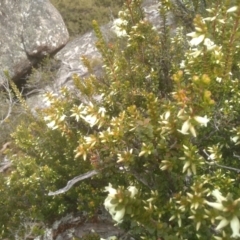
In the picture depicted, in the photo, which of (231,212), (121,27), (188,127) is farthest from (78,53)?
(231,212)

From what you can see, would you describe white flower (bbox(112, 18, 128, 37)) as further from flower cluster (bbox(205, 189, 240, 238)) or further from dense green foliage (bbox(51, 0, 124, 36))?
dense green foliage (bbox(51, 0, 124, 36))

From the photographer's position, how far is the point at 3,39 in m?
10.4

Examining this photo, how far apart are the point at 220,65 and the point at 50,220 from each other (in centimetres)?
264

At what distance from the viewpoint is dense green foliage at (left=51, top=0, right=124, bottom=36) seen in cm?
1298

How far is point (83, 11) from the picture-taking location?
13219 millimetres

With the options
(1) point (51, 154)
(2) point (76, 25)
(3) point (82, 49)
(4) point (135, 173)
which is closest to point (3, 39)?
(3) point (82, 49)

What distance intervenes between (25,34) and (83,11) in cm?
332

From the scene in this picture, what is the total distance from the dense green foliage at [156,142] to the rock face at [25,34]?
722cm

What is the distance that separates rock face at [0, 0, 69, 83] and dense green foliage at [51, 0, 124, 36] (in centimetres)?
206

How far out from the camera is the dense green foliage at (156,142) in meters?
1.90

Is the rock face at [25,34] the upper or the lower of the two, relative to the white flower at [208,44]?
lower

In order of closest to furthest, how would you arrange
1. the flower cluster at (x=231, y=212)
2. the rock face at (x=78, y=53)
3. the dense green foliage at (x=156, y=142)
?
1. the flower cluster at (x=231, y=212)
2. the dense green foliage at (x=156, y=142)
3. the rock face at (x=78, y=53)

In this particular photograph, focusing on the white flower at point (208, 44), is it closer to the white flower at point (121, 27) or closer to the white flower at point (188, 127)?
the white flower at point (188, 127)

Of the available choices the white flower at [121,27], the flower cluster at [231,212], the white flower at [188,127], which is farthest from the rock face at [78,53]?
the flower cluster at [231,212]
